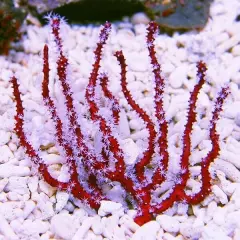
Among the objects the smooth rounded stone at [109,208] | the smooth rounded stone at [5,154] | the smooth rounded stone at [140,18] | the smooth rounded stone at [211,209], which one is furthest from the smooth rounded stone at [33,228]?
the smooth rounded stone at [140,18]

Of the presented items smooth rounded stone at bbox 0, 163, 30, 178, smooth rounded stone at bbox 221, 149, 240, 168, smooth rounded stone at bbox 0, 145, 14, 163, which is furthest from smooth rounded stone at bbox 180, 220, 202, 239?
smooth rounded stone at bbox 0, 145, 14, 163

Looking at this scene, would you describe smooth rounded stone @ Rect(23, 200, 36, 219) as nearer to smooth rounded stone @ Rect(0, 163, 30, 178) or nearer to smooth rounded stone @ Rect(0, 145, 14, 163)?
smooth rounded stone @ Rect(0, 163, 30, 178)

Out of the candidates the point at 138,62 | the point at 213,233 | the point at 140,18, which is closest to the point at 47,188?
the point at 213,233

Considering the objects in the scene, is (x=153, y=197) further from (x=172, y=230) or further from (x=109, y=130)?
(x=109, y=130)

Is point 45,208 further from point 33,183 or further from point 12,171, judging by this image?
point 12,171

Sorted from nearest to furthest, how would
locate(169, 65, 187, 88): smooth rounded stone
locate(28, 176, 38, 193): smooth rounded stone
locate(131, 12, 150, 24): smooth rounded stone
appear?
locate(28, 176, 38, 193): smooth rounded stone, locate(169, 65, 187, 88): smooth rounded stone, locate(131, 12, 150, 24): smooth rounded stone


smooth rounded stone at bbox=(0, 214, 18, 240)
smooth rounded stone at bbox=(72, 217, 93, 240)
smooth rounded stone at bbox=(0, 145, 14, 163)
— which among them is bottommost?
smooth rounded stone at bbox=(0, 214, 18, 240)

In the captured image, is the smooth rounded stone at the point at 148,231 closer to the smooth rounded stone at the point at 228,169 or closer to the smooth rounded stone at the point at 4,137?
the smooth rounded stone at the point at 228,169
